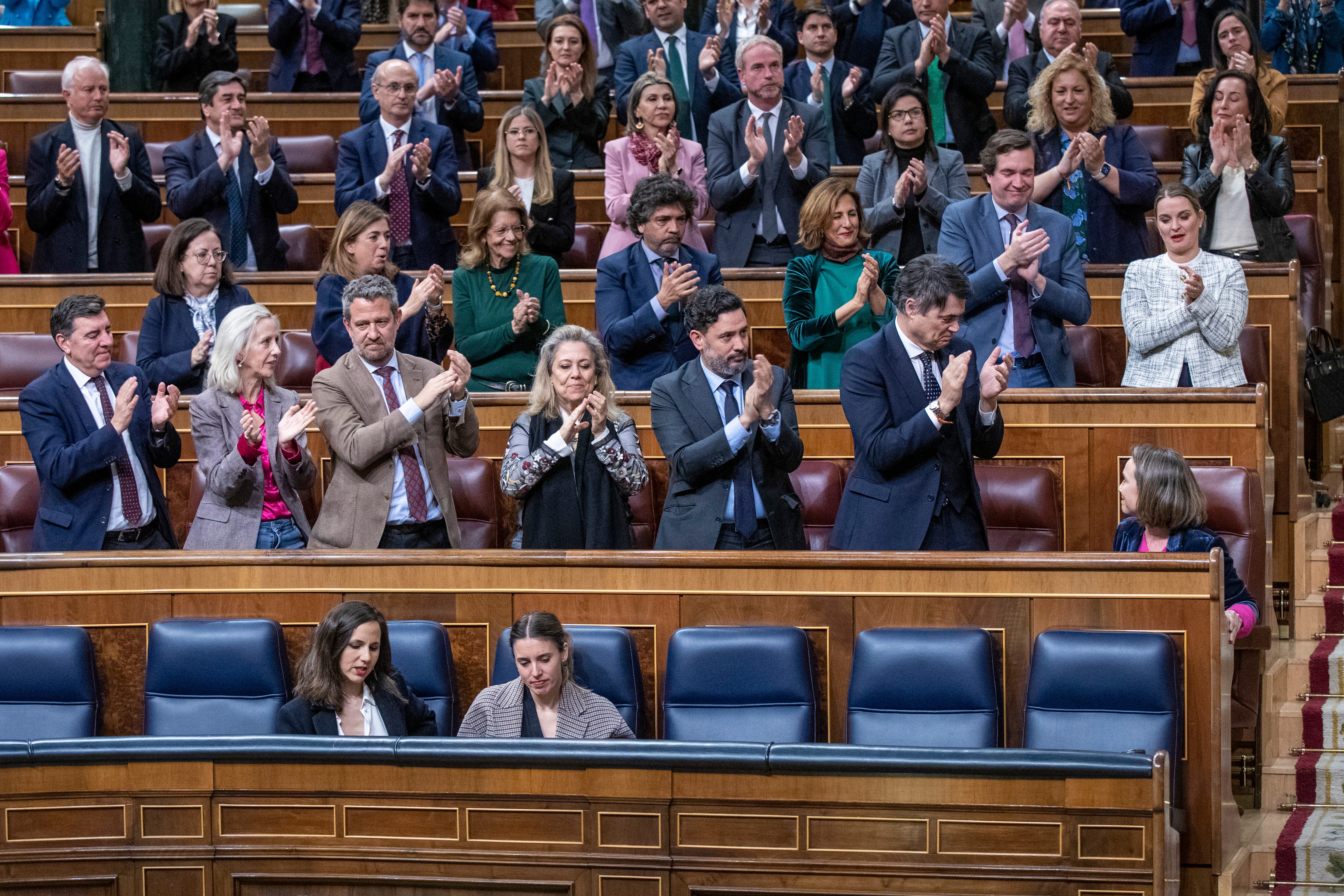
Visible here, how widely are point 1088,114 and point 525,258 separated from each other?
180cm

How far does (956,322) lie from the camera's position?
11.1 ft

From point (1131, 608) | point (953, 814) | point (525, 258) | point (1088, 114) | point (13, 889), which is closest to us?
point (953, 814)

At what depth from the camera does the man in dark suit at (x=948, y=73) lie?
565cm

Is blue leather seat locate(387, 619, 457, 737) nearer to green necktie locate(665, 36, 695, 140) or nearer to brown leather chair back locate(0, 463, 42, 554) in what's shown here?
brown leather chair back locate(0, 463, 42, 554)

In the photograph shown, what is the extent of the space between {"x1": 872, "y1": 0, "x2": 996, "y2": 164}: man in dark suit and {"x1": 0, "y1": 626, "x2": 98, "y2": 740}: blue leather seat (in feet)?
11.2

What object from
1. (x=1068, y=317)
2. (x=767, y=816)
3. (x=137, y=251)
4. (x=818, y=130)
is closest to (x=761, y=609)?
(x=767, y=816)

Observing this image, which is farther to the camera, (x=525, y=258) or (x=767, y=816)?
(x=525, y=258)

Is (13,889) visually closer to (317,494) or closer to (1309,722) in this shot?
(317,494)

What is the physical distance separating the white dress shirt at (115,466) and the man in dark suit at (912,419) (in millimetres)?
1604

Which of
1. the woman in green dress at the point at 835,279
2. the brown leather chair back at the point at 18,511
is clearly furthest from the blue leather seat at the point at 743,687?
the brown leather chair back at the point at 18,511

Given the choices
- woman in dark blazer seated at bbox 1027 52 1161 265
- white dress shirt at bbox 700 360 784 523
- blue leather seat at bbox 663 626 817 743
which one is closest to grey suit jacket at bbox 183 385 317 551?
white dress shirt at bbox 700 360 784 523

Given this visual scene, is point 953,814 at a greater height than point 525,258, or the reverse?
point 525,258

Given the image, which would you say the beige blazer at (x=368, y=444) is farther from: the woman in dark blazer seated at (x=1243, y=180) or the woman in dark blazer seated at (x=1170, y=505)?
the woman in dark blazer seated at (x=1243, y=180)

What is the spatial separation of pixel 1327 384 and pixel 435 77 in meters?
3.07
